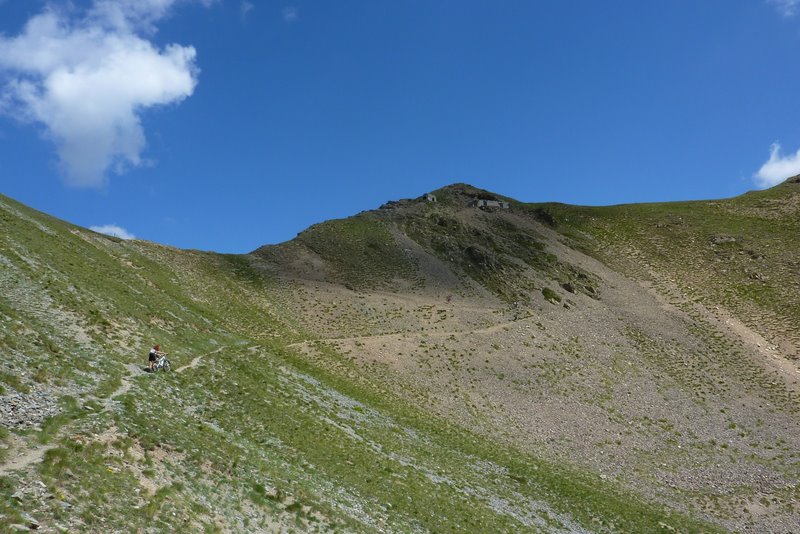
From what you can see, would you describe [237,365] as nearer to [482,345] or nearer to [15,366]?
[15,366]

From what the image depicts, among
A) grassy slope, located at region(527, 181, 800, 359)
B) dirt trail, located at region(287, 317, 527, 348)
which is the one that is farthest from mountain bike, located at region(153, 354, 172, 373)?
grassy slope, located at region(527, 181, 800, 359)

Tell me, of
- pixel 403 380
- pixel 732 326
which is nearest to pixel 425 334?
pixel 403 380

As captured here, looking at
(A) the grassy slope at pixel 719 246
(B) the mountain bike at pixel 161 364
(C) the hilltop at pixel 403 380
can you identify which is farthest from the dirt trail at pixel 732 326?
(B) the mountain bike at pixel 161 364

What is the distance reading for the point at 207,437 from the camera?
22094 mm

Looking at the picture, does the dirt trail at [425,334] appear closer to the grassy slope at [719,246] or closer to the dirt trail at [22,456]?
the dirt trail at [22,456]

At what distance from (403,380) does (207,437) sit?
89.1 ft

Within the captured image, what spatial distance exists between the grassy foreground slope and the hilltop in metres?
0.15

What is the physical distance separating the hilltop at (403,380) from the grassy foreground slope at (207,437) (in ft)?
0.48

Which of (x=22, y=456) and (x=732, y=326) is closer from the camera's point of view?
(x=22, y=456)

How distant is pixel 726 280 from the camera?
81.6m

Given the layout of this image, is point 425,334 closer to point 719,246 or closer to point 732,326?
point 732,326

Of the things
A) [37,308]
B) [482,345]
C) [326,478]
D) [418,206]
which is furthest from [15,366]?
[418,206]

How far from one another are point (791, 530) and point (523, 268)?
48.6 metres

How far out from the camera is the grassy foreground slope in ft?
50.7
